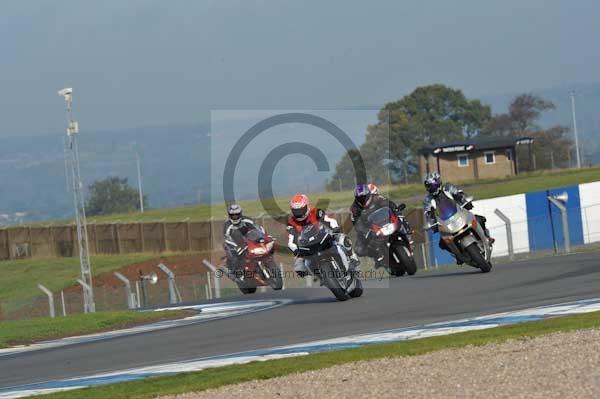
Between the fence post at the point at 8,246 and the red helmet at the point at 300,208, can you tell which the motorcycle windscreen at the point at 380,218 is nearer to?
the red helmet at the point at 300,208

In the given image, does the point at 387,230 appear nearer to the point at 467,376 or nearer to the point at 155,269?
the point at 467,376

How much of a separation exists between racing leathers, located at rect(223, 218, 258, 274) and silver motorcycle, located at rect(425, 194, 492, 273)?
4990 millimetres

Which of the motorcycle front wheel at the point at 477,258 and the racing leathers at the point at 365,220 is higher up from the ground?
the racing leathers at the point at 365,220

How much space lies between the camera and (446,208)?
2131 cm

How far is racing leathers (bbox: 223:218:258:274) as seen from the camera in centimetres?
2539

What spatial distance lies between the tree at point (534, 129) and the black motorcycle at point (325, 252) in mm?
96763

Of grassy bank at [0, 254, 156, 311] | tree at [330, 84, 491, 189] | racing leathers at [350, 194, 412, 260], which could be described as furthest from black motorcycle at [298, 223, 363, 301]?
tree at [330, 84, 491, 189]

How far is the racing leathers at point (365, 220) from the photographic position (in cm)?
2244

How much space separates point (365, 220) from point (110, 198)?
12123 cm

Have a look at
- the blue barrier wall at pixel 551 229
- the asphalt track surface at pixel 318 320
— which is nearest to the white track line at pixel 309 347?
the asphalt track surface at pixel 318 320

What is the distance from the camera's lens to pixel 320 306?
61.9ft

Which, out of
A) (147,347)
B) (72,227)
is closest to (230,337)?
(147,347)

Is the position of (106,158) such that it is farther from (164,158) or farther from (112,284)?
(112,284)

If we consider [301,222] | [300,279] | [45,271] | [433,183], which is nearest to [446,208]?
[433,183]
